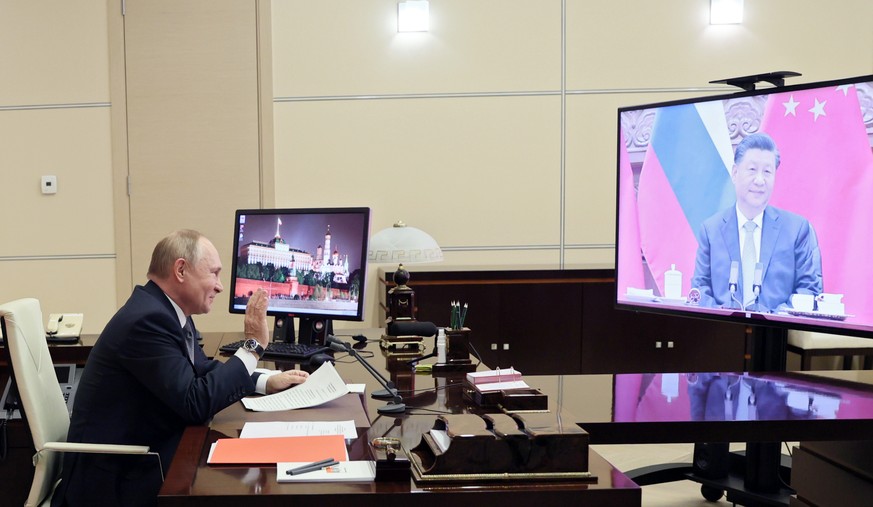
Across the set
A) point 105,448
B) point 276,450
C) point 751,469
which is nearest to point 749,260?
point 751,469

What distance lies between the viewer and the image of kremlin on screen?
10.1ft

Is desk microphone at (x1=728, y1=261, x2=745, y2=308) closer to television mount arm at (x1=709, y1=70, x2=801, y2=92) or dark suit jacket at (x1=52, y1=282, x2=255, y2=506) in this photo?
television mount arm at (x1=709, y1=70, x2=801, y2=92)

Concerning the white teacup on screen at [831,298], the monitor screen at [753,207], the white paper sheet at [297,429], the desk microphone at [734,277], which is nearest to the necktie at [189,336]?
the white paper sheet at [297,429]

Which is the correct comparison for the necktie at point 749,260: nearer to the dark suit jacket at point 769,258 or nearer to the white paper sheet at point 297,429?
the dark suit jacket at point 769,258

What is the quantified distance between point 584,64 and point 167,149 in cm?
263

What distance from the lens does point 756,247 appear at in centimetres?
273

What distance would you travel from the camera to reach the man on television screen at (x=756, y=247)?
2621 millimetres

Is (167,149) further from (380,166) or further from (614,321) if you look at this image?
(614,321)

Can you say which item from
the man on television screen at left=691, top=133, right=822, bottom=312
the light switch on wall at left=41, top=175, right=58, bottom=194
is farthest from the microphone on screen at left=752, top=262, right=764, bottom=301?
the light switch on wall at left=41, top=175, right=58, bottom=194

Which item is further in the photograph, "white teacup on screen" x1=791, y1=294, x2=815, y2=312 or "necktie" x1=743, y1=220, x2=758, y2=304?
"necktie" x1=743, y1=220, x2=758, y2=304

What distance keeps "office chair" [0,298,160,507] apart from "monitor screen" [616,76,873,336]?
207 cm

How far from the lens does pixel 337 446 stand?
1743 mm

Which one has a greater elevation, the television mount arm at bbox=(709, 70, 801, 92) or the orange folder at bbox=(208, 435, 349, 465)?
the television mount arm at bbox=(709, 70, 801, 92)

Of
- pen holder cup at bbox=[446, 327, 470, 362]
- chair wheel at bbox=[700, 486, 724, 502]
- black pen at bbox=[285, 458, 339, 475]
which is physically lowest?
chair wheel at bbox=[700, 486, 724, 502]
